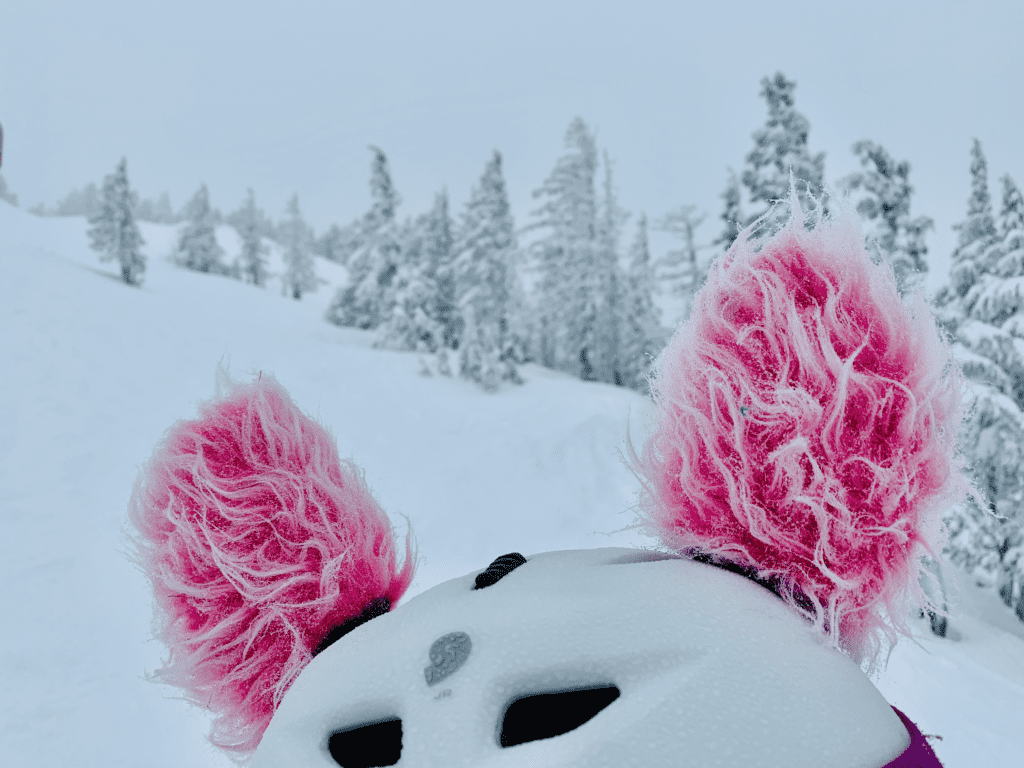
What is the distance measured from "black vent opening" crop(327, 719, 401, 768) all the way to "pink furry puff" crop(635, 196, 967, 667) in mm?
738

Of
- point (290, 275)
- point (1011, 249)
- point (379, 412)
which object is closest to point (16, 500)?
point (379, 412)

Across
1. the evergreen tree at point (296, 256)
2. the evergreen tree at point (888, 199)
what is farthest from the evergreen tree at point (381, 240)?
the evergreen tree at point (296, 256)

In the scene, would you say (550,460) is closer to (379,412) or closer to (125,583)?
(379,412)

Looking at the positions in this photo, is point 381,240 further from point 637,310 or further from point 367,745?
point 367,745

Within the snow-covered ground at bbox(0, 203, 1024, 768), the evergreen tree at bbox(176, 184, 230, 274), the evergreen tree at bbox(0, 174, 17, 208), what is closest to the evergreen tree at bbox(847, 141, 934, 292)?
the snow-covered ground at bbox(0, 203, 1024, 768)

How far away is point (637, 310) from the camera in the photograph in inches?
1157

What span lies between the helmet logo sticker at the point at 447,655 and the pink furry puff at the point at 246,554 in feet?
1.66

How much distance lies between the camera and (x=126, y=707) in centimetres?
420

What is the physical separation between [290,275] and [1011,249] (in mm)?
42036

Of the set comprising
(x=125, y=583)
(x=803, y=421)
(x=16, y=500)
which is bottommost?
(x=125, y=583)

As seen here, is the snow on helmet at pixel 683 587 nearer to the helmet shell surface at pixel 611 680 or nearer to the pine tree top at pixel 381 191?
the helmet shell surface at pixel 611 680

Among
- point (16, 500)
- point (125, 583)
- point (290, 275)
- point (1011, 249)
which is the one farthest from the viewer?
point (290, 275)

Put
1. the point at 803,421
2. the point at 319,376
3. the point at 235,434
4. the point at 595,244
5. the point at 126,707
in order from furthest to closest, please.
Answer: the point at 595,244, the point at 319,376, the point at 126,707, the point at 235,434, the point at 803,421

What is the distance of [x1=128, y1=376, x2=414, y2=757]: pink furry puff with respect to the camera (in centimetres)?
145
